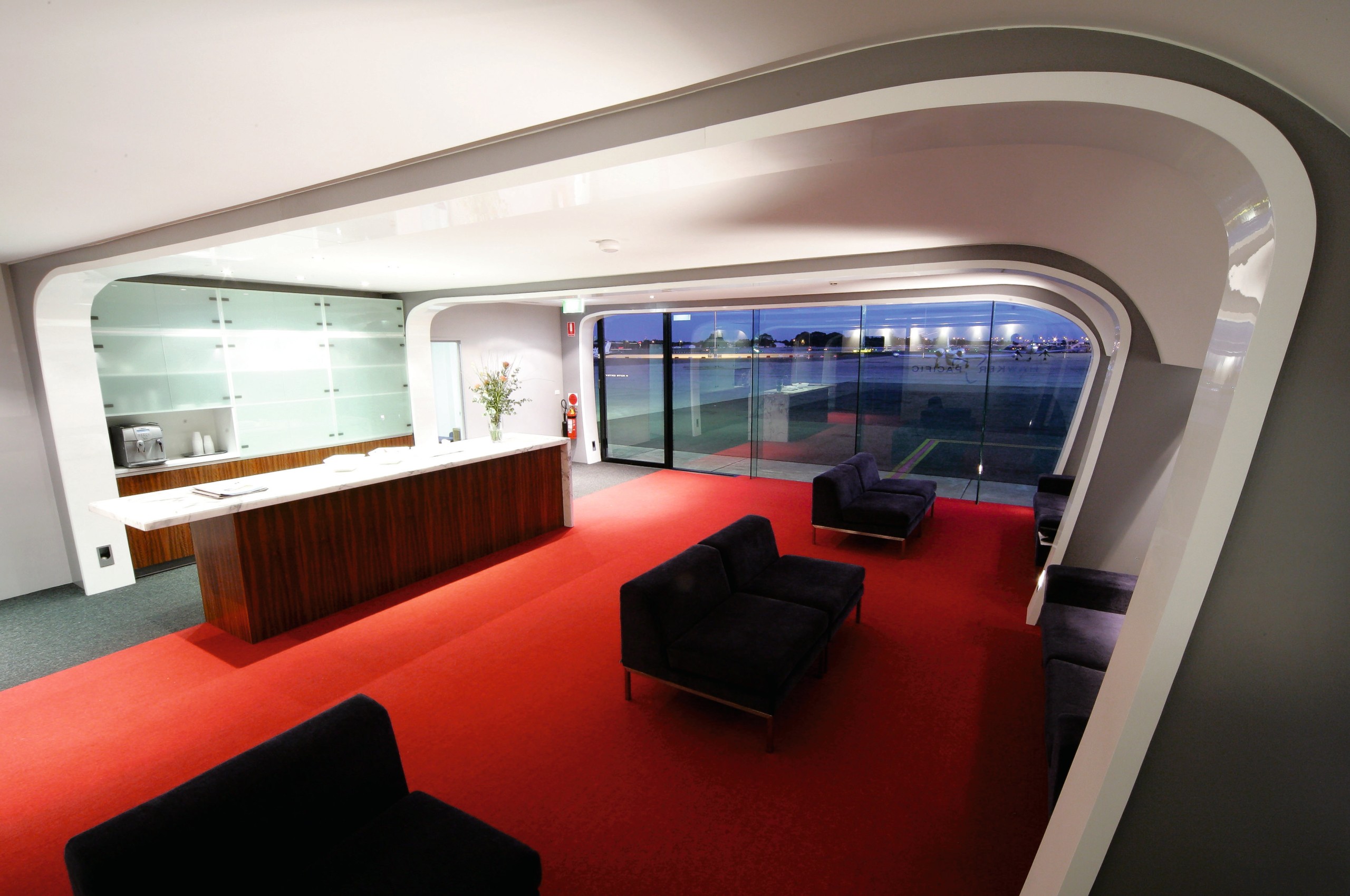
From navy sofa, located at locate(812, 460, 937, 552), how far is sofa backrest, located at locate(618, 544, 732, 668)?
270 cm

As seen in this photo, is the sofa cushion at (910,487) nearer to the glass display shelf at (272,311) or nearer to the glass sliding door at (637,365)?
the glass sliding door at (637,365)

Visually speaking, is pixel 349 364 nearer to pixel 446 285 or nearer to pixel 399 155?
pixel 446 285

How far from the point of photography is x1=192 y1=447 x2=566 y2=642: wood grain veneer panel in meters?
4.06

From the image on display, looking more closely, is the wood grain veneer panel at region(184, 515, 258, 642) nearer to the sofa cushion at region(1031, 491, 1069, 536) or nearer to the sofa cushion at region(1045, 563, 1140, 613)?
the sofa cushion at region(1045, 563, 1140, 613)

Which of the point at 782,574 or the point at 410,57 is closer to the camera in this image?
the point at 410,57

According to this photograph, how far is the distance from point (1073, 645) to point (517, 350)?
332 inches

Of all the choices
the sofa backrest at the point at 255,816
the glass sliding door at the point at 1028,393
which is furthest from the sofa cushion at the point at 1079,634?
the glass sliding door at the point at 1028,393

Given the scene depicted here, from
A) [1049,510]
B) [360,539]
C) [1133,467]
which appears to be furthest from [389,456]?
[1049,510]

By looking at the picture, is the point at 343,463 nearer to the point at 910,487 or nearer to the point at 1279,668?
the point at 1279,668

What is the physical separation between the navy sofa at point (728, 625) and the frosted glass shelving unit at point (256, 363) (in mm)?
5331

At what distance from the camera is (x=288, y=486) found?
14.0 feet

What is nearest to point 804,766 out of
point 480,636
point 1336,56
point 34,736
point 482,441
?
point 480,636

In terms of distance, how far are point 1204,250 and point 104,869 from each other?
440cm

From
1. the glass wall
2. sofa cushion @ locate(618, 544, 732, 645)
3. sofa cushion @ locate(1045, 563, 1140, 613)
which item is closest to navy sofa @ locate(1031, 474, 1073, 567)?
sofa cushion @ locate(1045, 563, 1140, 613)
